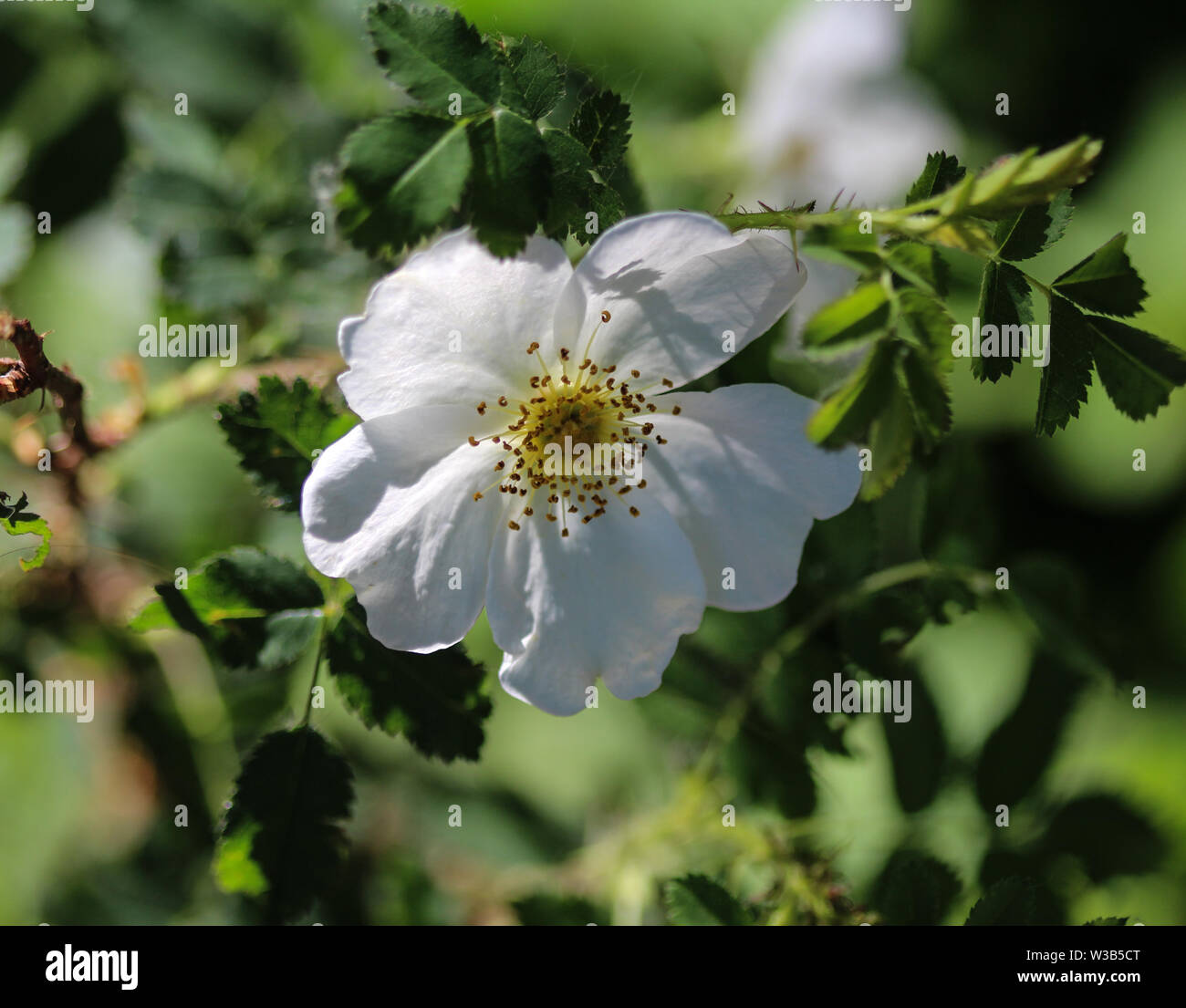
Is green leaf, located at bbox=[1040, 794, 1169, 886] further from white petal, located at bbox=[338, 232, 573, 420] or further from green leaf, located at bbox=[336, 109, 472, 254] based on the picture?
green leaf, located at bbox=[336, 109, 472, 254]

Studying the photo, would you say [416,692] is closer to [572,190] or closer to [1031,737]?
[572,190]

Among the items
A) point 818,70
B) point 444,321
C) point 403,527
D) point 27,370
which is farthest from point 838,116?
point 27,370

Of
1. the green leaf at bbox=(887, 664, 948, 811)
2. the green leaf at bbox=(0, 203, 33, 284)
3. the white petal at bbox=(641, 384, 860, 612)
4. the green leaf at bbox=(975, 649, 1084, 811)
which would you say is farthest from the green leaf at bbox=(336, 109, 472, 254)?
the green leaf at bbox=(975, 649, 1084, 811)

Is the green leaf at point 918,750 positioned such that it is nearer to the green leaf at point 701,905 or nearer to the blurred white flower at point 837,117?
the green leaf at point 701,905

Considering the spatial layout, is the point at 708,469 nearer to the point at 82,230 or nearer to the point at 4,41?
the point at 82,230

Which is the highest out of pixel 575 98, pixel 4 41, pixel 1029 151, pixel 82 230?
pixel 4 41

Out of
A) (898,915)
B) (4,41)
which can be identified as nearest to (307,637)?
(898,915)

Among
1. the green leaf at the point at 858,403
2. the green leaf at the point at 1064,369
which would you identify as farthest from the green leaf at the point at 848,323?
the green leaf at the point at 1064,369
